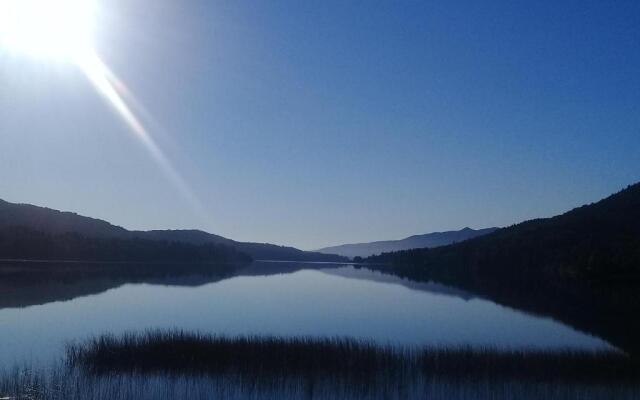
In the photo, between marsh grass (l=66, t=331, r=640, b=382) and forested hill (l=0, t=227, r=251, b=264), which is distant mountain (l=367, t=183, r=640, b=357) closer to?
marsh grass (l=66, t=331, r=640, b=382)

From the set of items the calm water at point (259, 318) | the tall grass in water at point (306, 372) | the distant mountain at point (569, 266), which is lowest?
the tall grass in water at point (306, 372)

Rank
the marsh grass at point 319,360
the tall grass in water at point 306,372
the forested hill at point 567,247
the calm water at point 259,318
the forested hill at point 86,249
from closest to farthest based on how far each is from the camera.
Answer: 1. the tall grass in water at point 306,372
2. the marsh grass at point 319,360
3. the calm water at point 259,318
4. the forested hill at point 567,247
5. the forested hill at point 86,249

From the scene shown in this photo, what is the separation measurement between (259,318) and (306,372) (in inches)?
680

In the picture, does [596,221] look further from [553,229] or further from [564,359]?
[564,359]

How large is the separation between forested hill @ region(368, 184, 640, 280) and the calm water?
42611 millimetres

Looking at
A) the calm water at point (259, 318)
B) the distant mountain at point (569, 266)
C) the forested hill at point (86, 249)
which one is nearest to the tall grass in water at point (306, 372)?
the calm water at point (259, 318)

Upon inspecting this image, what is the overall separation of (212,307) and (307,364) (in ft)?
74.2

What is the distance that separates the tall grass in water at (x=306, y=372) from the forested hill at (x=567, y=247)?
71.1m

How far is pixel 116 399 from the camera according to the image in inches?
539

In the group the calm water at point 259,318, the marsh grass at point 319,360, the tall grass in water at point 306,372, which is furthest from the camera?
the calm water at point 259,318

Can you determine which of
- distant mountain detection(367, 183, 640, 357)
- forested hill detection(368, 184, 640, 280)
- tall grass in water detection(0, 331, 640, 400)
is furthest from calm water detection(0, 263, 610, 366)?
forested hill detection(368, 184, 640, 280)

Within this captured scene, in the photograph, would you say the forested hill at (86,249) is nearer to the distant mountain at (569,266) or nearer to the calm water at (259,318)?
the distant mountain at (569,266)

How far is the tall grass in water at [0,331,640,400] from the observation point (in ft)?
Result: 49.1

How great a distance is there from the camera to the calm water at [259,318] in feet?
84.2
